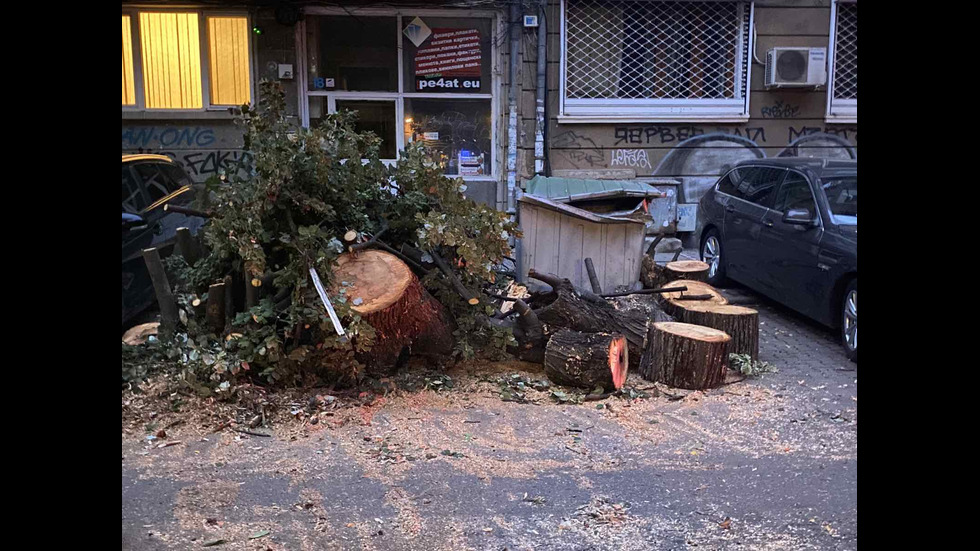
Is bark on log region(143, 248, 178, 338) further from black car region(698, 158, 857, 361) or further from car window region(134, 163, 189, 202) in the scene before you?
black car region(698, 158, 857, 361)

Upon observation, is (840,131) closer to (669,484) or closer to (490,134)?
(490,134)

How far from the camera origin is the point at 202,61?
1188 centimetres

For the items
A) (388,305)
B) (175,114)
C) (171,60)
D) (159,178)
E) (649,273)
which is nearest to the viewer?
(388,305)

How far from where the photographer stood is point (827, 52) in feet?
41.1

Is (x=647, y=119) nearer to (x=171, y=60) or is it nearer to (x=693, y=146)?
(x=693, y=146)

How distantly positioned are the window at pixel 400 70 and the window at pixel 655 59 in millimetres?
1397

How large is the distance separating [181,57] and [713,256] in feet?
27.3

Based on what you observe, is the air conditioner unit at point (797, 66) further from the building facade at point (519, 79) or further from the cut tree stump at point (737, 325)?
the cut tree stump at point (737, 325)

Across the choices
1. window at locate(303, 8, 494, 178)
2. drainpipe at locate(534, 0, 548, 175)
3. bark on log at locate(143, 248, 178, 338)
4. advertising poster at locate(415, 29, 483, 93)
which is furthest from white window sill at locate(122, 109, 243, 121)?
bark on log at locate(143, 248, 178, 338)

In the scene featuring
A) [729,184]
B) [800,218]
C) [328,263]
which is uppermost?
[729,184]

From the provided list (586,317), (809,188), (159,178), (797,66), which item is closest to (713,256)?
(809,188)

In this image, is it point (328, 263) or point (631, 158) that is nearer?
point (328, 263)
